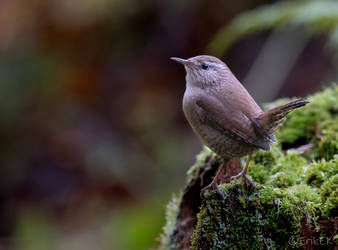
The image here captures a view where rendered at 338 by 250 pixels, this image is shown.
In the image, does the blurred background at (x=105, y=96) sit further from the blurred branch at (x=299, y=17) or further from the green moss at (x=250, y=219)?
the green moss at (x=250, y=219)

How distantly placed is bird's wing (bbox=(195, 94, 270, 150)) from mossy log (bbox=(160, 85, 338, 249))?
0.33 m

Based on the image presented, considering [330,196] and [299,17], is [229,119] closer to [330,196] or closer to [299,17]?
[330,196]

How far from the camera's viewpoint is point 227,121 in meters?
2.93

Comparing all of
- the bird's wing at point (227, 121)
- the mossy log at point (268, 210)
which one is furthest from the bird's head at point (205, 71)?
the mossy log at point (268, 210)

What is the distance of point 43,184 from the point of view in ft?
24.2

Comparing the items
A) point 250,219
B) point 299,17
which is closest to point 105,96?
point 299,17

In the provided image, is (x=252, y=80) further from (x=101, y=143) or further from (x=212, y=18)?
(x=101, y=143)

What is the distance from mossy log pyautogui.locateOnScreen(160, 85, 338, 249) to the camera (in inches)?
97.0

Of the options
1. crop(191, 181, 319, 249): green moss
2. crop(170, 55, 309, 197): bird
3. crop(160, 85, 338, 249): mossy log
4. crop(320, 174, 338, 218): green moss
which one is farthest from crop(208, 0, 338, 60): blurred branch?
crop(191, 181, 319, 249): green moss

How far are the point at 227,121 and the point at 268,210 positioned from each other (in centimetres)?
66

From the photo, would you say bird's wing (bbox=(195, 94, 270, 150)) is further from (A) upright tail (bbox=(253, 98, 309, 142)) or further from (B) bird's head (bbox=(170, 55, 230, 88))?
(B) bird's head (bbox=(170, 55, 230, 88))

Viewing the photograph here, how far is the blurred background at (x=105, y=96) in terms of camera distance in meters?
6.72

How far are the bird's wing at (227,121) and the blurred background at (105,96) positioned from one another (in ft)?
9.55

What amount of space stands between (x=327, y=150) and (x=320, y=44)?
5.38 metres
